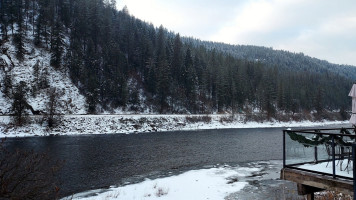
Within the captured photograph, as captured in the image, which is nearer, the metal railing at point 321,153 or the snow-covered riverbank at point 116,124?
the metal railing at point 321,153

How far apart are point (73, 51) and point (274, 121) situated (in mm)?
62573

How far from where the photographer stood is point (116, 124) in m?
47.8

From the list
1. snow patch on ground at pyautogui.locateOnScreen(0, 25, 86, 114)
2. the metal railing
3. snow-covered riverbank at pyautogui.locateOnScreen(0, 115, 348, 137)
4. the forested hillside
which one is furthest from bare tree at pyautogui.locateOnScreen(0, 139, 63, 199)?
the forested hillside

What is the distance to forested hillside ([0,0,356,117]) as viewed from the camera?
67.8 metres

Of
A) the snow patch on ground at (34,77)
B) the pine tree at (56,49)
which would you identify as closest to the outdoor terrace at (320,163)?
the snow patch on ground at (34,77)

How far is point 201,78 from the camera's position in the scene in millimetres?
85625

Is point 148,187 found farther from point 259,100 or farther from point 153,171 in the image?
point 259,100

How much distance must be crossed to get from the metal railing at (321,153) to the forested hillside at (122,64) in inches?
2205

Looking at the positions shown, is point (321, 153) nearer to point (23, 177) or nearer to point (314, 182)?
point (314, 182)

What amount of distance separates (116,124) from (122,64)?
3735cm

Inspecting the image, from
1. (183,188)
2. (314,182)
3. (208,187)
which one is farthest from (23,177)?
(208,187)

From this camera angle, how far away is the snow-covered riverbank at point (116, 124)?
39.8 meters

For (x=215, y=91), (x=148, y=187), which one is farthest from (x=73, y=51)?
(x=148, y=187)

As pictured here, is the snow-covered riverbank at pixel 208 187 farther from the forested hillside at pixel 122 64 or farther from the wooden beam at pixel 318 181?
the forested hillside at pixel 122 64
